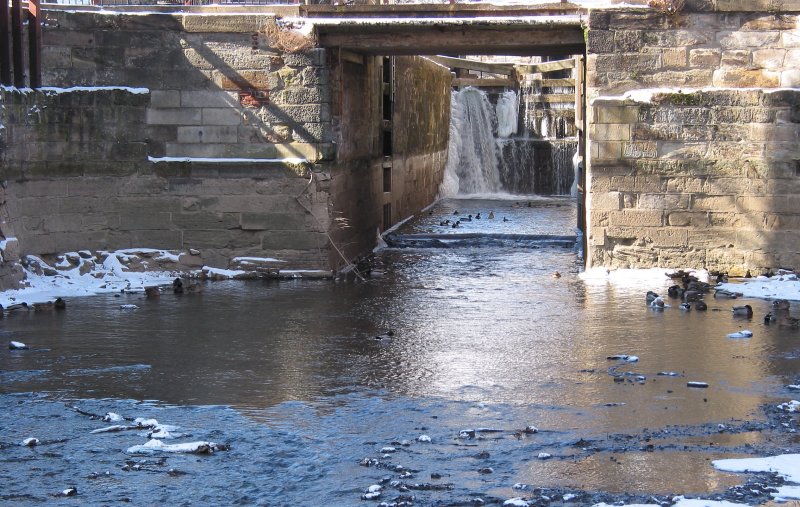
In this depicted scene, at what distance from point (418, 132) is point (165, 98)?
950 centimetres

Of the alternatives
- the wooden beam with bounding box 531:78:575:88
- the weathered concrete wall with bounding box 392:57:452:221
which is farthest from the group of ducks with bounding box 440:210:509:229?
the wooden beam with bounding box 531:78:575:88

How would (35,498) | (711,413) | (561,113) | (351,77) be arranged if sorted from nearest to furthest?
(35,498) → (711,413) → (351,77) → (561,113)

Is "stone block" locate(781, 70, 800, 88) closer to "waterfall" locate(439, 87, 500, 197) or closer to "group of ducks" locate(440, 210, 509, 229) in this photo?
"group of ducks" locate(440, 210, 509, 229)

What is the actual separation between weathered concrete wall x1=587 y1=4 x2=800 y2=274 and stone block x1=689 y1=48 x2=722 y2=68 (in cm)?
1

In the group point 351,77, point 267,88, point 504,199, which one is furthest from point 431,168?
point 267,88

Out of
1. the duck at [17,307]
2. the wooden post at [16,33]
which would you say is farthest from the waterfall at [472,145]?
the duck at [17,307]

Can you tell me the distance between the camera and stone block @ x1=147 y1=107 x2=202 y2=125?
1322cm

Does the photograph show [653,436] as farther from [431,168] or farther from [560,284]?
[431,168]

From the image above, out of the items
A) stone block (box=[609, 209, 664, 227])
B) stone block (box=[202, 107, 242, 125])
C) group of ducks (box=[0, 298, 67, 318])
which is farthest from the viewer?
stone block (box=[202, 107, 242, 125])

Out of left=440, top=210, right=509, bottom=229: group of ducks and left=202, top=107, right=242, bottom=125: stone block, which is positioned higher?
left=202, top=107, right=242, bottom=125: stone block

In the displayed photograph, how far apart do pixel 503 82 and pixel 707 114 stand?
17.4 metres

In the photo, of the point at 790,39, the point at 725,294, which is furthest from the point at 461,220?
the point at 725,294

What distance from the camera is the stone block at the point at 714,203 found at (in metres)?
12.9

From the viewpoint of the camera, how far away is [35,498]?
5.76 m
